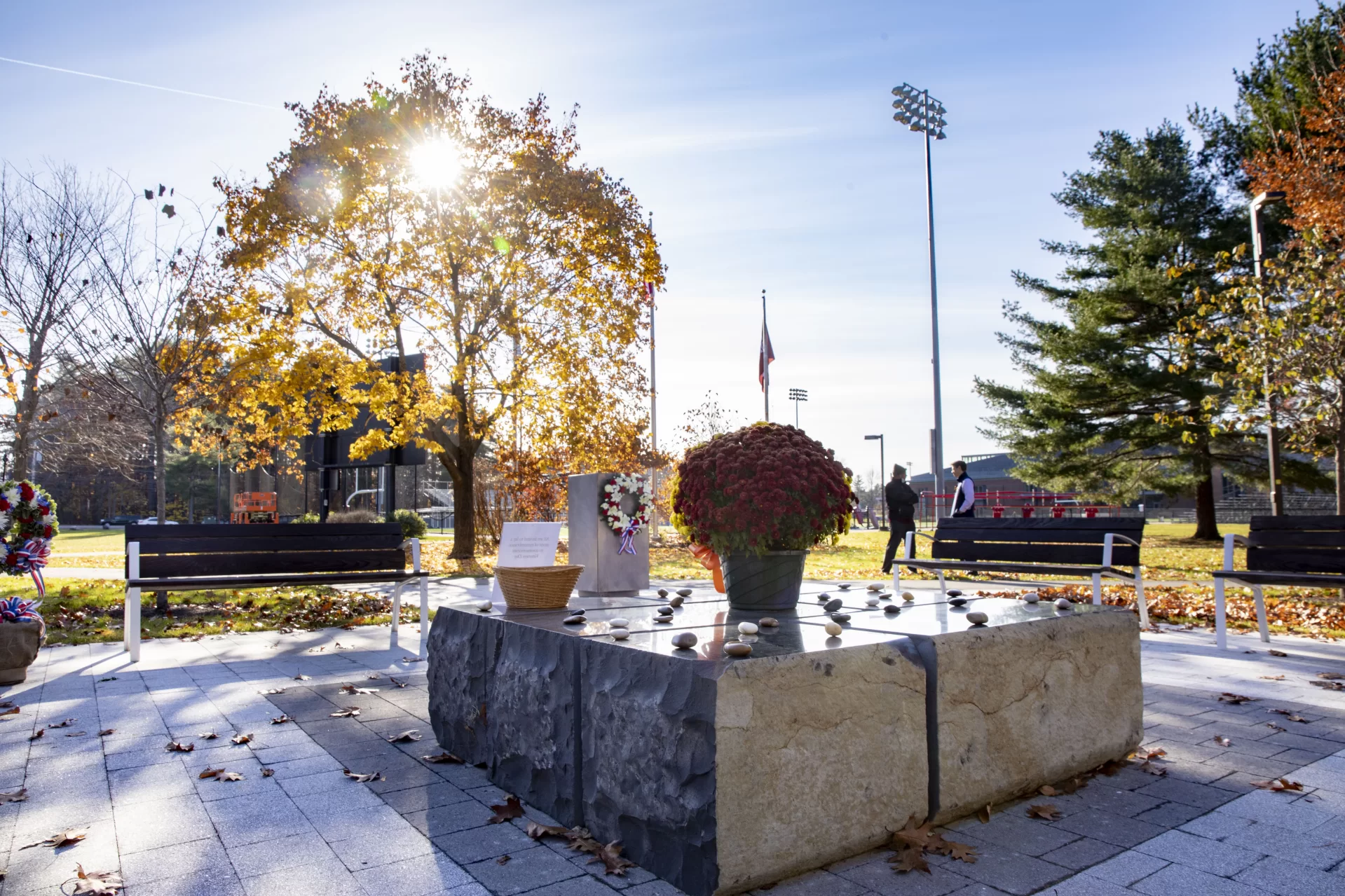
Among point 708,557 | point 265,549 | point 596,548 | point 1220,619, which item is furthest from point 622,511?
point 1220,619

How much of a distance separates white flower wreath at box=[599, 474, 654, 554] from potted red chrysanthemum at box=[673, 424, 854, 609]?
13.4ft

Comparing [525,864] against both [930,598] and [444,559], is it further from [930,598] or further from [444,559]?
[444,559]

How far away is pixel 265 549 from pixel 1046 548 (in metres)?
7.02

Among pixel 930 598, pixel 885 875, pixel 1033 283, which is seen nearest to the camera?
pixel 885 875

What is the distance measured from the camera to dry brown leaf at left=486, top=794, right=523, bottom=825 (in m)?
3.35

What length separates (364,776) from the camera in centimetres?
385

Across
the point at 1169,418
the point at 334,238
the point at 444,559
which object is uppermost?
the point at 334,238

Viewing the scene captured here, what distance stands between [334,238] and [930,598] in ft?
49.0

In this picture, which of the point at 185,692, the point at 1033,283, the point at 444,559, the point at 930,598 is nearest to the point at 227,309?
the point at 444,559

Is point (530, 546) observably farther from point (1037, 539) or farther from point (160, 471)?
point (160, 471)

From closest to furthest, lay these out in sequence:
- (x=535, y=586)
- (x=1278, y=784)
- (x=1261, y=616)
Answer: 1. (x=1278, y=784)
2. (x=535, y=586)
3. (x=1261, y=616)

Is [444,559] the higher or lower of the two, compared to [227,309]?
lower

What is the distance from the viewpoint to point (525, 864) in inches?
115

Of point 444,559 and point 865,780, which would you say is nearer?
point 865,780
